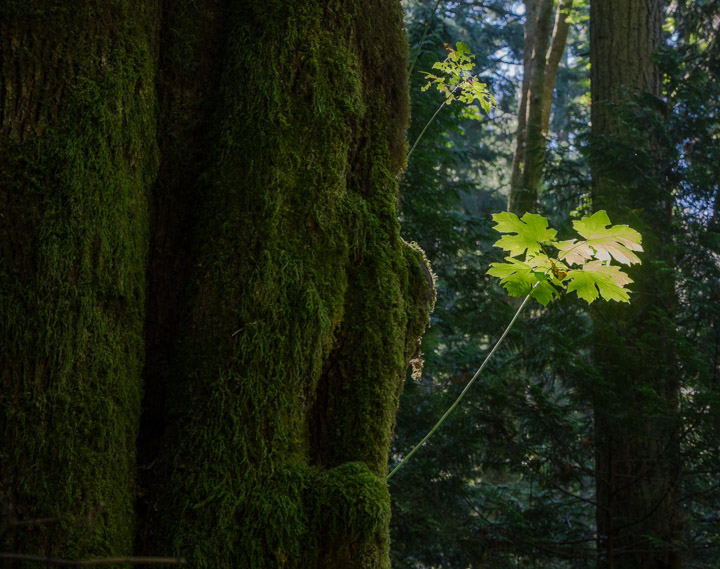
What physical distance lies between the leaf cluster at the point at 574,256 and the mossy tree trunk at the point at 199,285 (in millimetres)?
459

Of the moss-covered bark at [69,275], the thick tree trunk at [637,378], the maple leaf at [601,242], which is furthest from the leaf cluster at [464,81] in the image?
the thick tree trunk at [637,378]

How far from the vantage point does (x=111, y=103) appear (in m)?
2.14

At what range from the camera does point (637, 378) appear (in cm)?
621

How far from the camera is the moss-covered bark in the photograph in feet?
6.08

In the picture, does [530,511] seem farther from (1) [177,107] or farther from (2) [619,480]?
(1) [177,107]

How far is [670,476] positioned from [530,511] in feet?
4.78

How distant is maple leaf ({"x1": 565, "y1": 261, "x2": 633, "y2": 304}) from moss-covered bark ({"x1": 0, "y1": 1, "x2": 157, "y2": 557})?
5.41 ft

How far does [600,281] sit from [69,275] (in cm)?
190

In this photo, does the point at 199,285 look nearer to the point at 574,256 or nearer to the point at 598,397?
the point at 574,256

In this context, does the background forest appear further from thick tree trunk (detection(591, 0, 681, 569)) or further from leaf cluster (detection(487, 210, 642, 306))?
leaf cluster (detection(487, 210, 642, 306))

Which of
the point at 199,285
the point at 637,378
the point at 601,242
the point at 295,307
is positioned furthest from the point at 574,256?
the point at 637,378

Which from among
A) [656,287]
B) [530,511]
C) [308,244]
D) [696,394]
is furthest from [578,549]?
[308,244]

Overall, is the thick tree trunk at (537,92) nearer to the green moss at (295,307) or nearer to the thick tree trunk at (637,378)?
the thick tree trunk at (637,378)

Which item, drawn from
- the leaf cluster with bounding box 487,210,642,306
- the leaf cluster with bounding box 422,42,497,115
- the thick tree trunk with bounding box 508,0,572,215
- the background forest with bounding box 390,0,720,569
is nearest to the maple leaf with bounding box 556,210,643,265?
the leaf cluster with bounding box 487,210,642,306
